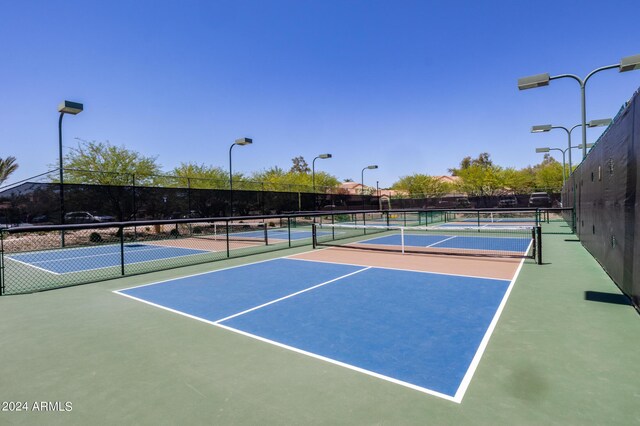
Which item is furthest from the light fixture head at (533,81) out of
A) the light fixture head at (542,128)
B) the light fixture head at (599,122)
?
the light fixture head at (599,122)

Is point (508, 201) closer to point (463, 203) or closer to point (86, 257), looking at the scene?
point (463, 203)

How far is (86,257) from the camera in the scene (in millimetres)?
13766

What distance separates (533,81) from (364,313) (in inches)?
415

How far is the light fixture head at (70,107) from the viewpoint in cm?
1410

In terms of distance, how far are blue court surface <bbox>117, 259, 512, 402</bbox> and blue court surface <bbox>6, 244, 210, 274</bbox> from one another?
4.60 m

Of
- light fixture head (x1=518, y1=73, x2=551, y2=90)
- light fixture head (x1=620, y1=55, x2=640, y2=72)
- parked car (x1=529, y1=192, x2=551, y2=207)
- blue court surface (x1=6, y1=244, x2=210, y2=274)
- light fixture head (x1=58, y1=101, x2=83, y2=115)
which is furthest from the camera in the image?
parked car (x1=529, y1=192, x2=551, y2=207)

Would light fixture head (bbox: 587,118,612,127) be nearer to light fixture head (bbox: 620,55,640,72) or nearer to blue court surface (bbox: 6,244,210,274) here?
light fixture head (bbox: 620,55,640,72)

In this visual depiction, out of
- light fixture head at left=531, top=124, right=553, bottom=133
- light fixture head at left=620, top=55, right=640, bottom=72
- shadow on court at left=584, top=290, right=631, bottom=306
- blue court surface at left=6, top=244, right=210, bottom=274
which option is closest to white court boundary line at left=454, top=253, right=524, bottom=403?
shadow on court at left=584, top=290, right=631, bottom=306

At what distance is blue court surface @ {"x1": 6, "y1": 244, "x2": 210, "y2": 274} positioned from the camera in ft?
37.9

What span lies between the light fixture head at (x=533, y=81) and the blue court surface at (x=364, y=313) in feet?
24.4

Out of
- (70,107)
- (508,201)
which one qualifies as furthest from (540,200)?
(70,107)

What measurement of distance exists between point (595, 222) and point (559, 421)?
9047 millimetres

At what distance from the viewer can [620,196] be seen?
6242 millimetres

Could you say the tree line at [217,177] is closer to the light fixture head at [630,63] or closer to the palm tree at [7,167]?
the palm tree at [7,167]
